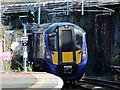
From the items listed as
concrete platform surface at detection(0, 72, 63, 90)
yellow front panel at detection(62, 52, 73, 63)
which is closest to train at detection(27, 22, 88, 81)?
yellow front panel at detection(62, 52, 73, 63)

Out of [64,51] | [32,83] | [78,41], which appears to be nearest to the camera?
[32,83]

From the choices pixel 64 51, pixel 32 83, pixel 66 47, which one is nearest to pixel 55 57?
pixel 64 51

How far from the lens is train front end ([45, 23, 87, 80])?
1236cm

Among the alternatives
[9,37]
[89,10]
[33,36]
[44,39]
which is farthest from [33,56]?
[89,10]

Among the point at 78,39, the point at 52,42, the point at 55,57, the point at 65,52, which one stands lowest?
the point at 55,57

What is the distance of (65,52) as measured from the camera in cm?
1238

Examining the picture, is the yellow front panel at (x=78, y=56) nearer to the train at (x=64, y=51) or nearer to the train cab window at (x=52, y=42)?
the train at (x=64, y=51)

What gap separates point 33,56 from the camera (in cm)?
1509

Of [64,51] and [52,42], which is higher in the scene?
[52,42]

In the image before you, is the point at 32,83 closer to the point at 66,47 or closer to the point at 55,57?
the point at 55,57

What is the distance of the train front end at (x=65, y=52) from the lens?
12.4m

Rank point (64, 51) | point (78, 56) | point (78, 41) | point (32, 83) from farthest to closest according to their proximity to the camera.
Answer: point (78, 41) < point (78, 56) < point (64, 51) < point (32, 83)

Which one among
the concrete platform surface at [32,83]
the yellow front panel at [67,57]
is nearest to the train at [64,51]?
the yellow front panel at [67,57]

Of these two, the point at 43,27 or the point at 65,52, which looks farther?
the point at 43,27
